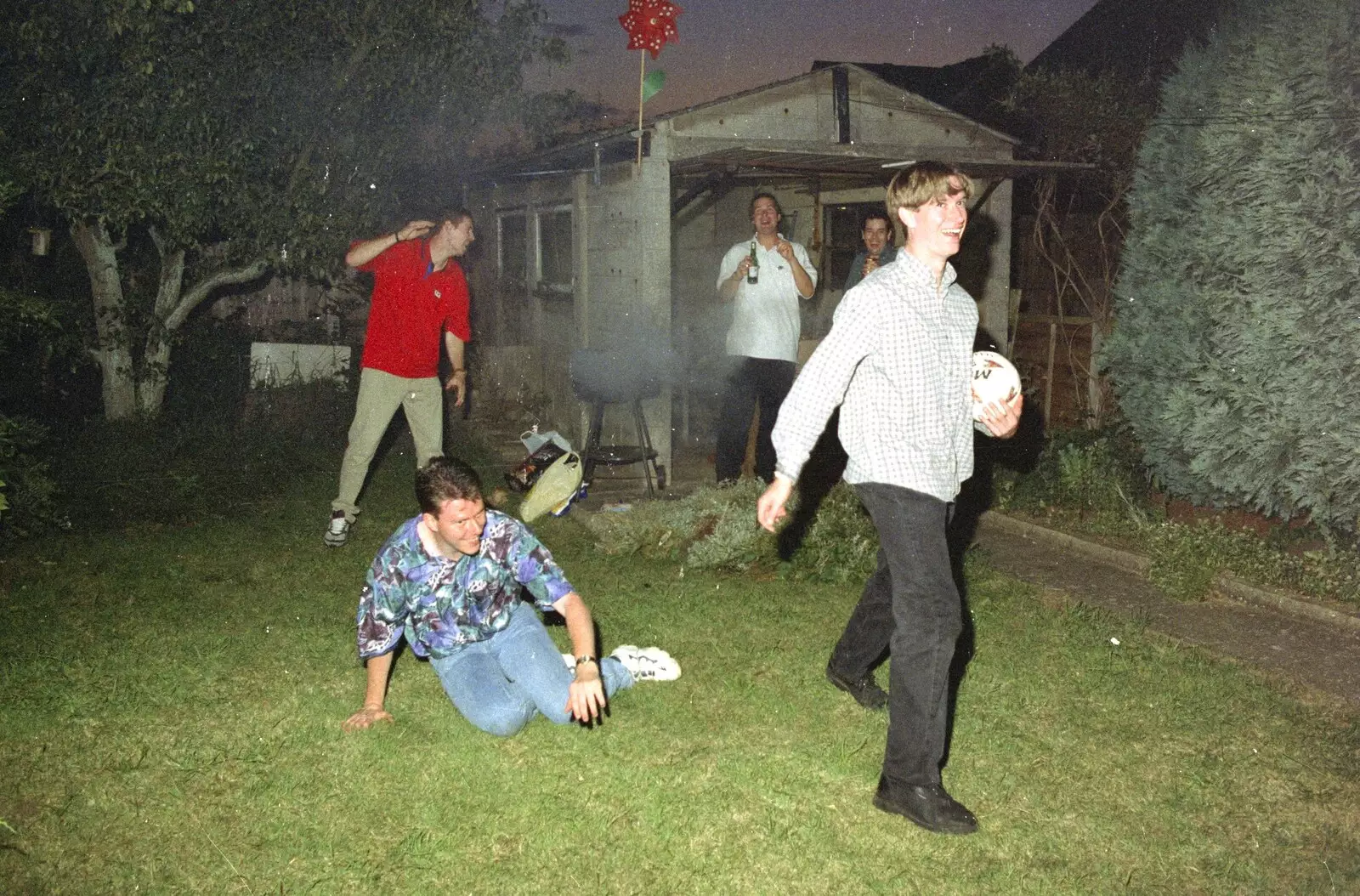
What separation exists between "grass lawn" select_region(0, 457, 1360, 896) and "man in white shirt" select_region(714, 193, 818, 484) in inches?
90.3

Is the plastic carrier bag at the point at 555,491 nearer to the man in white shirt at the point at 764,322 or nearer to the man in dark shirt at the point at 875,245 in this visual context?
→ the man in white shirt at the point at 764,322

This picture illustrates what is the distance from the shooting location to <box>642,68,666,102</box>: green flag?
9094mm

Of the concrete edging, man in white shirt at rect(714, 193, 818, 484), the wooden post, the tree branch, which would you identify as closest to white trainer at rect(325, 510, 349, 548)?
man in white shirt at rect(714, 193, 818, 484)

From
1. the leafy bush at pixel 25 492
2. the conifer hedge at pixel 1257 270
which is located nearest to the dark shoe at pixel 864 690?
the conifer hedge at pixel 1257 270

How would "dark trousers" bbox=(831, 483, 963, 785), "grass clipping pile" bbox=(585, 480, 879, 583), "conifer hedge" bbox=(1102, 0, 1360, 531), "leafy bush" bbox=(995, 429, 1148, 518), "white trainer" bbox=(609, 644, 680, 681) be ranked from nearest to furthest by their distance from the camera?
"dark trousers" bbox=(831, 483, 963, 785), "white trainer" bbox=(609, 644, 680, 681), "conifer hedge" bbox=(1102, 0, 1360, 531), "grass clipping pile" bbox=(585, 480, 879, 583), "leafy bush" bbox=(995, 429, 1148, 518)

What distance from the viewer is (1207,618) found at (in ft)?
21.2

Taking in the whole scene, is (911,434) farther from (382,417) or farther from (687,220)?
(687,220)

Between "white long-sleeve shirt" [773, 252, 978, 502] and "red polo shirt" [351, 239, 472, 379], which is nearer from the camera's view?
"white long-sleeve shirt" [773, 252, 978, 502]

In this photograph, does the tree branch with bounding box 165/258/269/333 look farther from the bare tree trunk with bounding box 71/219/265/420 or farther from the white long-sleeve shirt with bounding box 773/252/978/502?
the white long-sleeve shirt with bounding box 773/252/978/502

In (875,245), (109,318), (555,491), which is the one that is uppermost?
(875,245)

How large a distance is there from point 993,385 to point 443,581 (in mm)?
2213

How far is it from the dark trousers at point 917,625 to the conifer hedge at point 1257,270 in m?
4.13

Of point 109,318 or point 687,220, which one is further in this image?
point 687,220

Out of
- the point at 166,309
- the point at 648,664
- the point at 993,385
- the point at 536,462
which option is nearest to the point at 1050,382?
the point at 536,462
